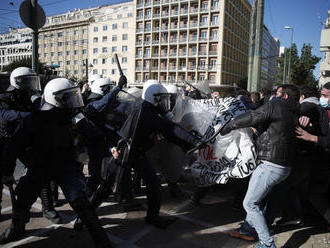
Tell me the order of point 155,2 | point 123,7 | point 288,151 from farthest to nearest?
1. point 123,7
2. point 155,2
3. point 288,151

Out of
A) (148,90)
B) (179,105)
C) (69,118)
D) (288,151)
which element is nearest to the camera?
(288,151)

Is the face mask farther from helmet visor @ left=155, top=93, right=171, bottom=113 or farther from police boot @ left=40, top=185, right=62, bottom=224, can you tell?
police boot @ left=40, top=185, right=62, bottom=224

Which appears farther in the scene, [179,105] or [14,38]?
[14,38]

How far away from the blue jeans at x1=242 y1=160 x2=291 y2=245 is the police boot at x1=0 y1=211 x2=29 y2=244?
8.06ft

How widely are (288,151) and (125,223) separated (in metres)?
2.28

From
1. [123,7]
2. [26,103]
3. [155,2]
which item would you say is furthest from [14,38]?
[26,103]

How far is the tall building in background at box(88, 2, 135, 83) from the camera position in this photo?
185 feet

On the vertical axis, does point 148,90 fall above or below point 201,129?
above

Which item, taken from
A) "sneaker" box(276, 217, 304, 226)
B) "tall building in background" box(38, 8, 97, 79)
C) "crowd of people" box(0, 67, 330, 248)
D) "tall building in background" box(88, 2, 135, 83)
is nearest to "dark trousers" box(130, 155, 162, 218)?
"crowd of people" box(0, 67, 330, 248)

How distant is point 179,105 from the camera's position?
4.18m

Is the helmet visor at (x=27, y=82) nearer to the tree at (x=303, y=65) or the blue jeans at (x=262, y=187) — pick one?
the blue jeans at (x=262, y=187)

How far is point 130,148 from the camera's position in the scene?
306cm

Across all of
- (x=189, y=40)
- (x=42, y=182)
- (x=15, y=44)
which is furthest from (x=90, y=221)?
(x=15, y=44)

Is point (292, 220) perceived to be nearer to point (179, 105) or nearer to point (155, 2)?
point (179, 105)
